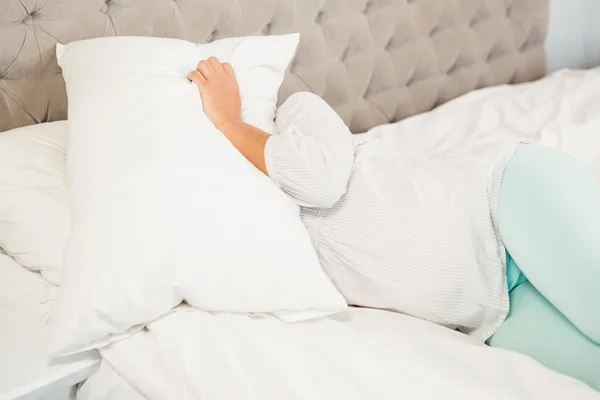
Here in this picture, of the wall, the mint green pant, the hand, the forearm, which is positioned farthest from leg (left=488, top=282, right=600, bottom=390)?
the wall

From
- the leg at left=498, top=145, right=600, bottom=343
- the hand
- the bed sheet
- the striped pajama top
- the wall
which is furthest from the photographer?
the wall

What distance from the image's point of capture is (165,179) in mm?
1029

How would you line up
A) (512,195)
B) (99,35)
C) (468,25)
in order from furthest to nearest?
(468,25) < (99,35) < (512,195)

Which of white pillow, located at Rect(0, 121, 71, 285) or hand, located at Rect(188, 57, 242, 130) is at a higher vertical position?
hand, located at Rect(188, 57, 242, 130)

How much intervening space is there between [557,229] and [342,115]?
0.91 metres

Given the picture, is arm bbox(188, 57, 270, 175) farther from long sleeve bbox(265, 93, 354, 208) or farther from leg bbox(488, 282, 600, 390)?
leg bbox(488, 282, 600, 390)

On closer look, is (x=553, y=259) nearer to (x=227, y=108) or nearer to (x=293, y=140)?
(x=293, y=140)

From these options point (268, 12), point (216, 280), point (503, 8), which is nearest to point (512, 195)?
point (216, 280)

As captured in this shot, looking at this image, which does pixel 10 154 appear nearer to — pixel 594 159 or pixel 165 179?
pixel 165 179

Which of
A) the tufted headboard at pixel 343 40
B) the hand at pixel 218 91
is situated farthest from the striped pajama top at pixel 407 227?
the tufted headboard at pixel 343 40

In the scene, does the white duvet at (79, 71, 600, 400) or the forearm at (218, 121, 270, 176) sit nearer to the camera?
the white duvet at (79, 71, 600, 400)

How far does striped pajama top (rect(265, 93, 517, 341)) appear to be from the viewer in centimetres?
110

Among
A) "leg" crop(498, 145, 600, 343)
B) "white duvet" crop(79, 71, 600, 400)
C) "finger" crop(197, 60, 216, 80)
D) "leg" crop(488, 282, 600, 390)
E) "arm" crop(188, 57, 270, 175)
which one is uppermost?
"finger" crop(197, 60, 216, 80)

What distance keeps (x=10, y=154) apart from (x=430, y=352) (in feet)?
2.79
